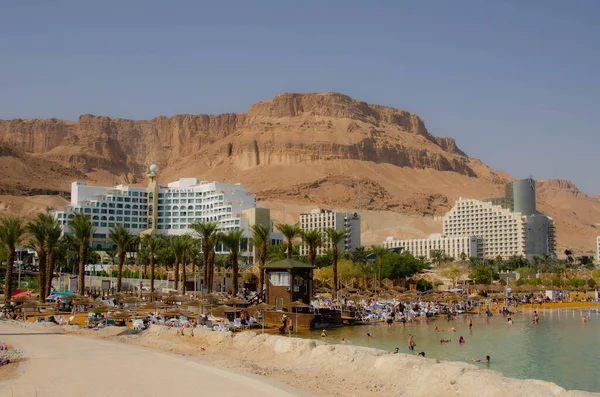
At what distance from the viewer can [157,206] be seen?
14788 cm

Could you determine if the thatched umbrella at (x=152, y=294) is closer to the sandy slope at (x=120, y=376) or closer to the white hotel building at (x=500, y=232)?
the sandy slope at (x=120, y=376)

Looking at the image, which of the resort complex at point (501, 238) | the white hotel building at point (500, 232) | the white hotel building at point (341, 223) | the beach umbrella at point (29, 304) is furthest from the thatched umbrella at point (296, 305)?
the white hotel building at point (500, 232)

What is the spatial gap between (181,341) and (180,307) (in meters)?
13.7

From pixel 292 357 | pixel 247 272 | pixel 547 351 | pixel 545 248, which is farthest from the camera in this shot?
pixel 545 248

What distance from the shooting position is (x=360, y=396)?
19.7 metres

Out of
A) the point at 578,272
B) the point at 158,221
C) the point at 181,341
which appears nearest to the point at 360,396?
the point at 181,341

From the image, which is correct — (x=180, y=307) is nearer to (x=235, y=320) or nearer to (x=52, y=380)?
(x=235, y=320)

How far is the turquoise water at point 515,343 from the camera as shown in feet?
98.5

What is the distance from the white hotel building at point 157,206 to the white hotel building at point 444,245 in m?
51.0

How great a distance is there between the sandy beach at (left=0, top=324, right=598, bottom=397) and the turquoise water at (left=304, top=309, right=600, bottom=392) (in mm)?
8159

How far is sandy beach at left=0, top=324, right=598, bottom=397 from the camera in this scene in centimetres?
1934

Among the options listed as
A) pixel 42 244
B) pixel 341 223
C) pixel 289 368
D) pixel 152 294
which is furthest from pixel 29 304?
pixel 341 223

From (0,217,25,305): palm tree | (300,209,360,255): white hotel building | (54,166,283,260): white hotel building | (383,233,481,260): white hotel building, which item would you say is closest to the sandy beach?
(0,217,25,305): palm tree

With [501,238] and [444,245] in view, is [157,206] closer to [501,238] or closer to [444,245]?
[444,245]
